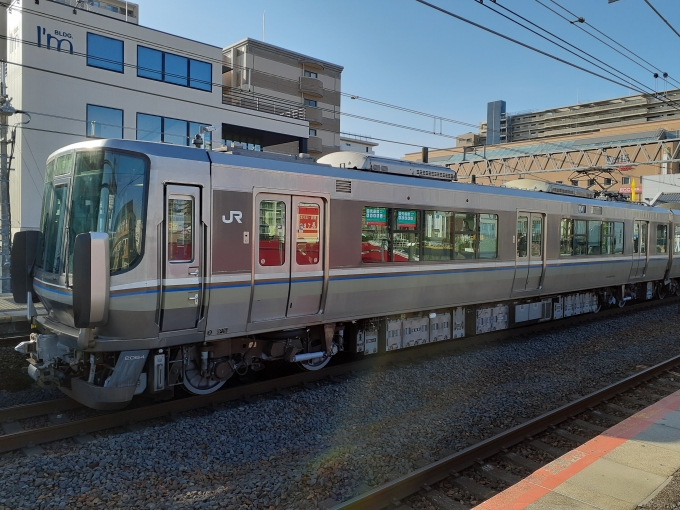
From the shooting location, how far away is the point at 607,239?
15.1 meters

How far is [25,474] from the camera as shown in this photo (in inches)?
203

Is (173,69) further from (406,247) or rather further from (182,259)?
(182,259)

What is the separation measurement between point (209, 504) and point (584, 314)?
13543 millimetres

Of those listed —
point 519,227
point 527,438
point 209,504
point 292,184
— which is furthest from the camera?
point 519,227

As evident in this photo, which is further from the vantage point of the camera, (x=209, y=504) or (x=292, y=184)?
(x=292, y=184)

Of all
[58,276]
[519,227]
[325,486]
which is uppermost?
[519,227]

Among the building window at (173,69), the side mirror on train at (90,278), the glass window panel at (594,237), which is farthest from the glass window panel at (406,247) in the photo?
the building window at (173,69)

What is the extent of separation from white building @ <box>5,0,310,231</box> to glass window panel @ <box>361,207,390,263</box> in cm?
1353

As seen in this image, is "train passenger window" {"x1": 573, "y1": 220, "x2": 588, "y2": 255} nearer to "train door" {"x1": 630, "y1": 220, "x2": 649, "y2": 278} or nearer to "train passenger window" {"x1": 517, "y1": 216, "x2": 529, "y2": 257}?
"train passenger window" {"x1": 517, "y1": 216, "x2": 529, "y2": 257}

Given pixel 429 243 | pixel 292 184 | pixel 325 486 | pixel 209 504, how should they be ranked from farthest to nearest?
pixel 429 243, pixel 292 184, pixel 325 486, pixel 209 504

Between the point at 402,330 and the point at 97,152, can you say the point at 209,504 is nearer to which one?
the point at 97,152

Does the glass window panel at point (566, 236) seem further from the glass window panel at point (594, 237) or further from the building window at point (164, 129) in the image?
the building window at point (164, 129)

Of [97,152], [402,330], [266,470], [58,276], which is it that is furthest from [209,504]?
[402,330]

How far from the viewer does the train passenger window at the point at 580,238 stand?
45.0 ft
